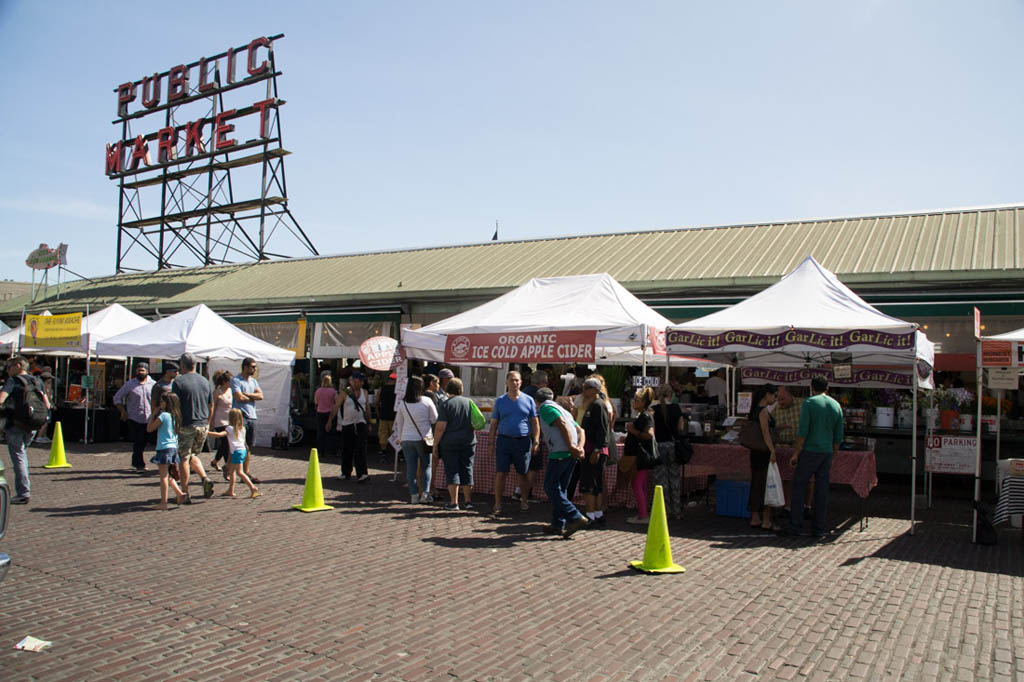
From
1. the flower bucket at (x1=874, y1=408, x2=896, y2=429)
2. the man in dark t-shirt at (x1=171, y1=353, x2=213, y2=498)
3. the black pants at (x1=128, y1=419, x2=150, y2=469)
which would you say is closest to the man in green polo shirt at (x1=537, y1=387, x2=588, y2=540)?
the man in dark t-shirt at (x1=171, y1=353, x2=213, y2=498)

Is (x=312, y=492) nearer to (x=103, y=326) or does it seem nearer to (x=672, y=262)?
(x=672, y=262)

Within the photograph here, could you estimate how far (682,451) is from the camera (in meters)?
9.73

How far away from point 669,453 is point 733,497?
3.63ft

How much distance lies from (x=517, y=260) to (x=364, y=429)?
8.64 meters

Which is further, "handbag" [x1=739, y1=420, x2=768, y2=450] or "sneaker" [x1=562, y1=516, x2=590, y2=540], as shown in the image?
"handbag" [x1=739, y1=420, x2=768, y2=450]

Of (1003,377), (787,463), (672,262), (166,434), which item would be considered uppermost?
(672,262)

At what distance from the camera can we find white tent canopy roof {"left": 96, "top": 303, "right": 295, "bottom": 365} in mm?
15625

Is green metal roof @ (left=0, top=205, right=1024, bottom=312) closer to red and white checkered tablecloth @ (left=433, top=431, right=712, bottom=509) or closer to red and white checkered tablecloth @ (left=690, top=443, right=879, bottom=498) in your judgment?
red and white checkered tablecloth @ (left=690, top=443, right=879, bottom=498)

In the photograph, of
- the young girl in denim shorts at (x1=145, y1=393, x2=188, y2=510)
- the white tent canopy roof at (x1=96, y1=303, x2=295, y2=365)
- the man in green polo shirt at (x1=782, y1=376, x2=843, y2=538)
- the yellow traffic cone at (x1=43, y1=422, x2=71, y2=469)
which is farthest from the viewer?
the white tent canopy roof at (x1=96, y1=303, x2=295, y2=365)

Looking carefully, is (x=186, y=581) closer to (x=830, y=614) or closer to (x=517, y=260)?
(x=830, y=614)

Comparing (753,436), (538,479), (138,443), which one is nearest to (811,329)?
(753,436)

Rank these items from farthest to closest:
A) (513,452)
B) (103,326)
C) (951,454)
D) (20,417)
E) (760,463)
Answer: (103,326)
(951,454)
(20,417)
(513,452)
(760,463)

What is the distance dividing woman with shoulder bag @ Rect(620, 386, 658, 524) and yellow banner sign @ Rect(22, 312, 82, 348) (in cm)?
1389

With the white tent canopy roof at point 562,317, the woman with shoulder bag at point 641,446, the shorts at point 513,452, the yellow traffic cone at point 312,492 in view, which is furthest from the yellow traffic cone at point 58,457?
the woman with shoulder bag at point 641,446
